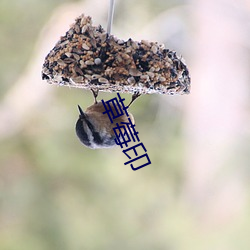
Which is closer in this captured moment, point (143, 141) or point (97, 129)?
point (97, 129)

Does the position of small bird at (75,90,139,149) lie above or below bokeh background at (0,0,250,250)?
below

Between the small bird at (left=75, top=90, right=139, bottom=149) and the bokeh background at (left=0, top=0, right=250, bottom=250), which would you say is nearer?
the small bird at (left=75, top=90, right=139, bottom=149)

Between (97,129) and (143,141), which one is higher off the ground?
(143,141)

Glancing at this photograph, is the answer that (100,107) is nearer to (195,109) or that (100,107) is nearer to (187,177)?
(195,109)

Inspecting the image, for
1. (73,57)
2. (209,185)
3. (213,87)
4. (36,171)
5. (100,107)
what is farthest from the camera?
(36,171)

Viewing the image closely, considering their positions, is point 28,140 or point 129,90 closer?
point 129,90

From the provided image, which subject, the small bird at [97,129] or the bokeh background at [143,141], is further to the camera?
the bokeh background at [143,141]

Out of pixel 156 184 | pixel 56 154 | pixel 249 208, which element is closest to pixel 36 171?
pixel 56 154

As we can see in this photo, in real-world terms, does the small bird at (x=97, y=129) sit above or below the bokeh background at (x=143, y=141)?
below
